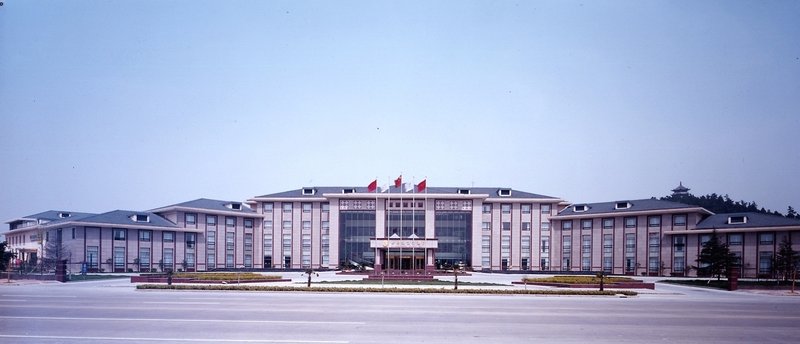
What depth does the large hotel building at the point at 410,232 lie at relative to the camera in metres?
73.8

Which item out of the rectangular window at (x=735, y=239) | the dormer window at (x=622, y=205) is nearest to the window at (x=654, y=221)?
the dormer window at (x=622, y=205)

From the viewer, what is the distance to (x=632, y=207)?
78250mm

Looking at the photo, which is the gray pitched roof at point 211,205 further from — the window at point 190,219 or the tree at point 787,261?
the tree at point 787,261

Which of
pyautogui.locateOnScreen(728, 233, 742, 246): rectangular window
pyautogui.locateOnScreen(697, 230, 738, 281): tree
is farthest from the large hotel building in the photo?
pyautogui.locateOnScreen(697, 230, 738, 281): tree

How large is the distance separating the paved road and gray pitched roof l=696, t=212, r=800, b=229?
4069cm

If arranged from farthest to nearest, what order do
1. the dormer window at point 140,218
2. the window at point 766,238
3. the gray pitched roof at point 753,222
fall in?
the dormer window at point 140,218, the window at point 766,238, the gray pitched roof at point 753,222

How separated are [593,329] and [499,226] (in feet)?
215

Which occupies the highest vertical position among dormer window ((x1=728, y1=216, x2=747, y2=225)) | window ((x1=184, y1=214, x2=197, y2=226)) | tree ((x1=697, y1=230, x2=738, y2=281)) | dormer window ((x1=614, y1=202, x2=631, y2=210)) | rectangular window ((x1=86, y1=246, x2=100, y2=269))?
dormer window ((x1=614, y1=202, x2=631, y2=210))

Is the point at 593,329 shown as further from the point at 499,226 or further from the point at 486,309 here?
the point at 499,226

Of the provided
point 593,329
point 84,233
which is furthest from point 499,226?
point 593,329

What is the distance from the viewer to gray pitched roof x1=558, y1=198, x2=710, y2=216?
2913 inches

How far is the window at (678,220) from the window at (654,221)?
1.77m

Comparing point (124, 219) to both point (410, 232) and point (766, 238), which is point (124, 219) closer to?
point (410, 232)

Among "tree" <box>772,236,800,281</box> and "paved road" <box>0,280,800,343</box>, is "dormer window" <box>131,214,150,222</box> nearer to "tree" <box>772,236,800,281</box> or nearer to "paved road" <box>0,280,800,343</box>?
"paved road" <box>0,280,800,343</box>
